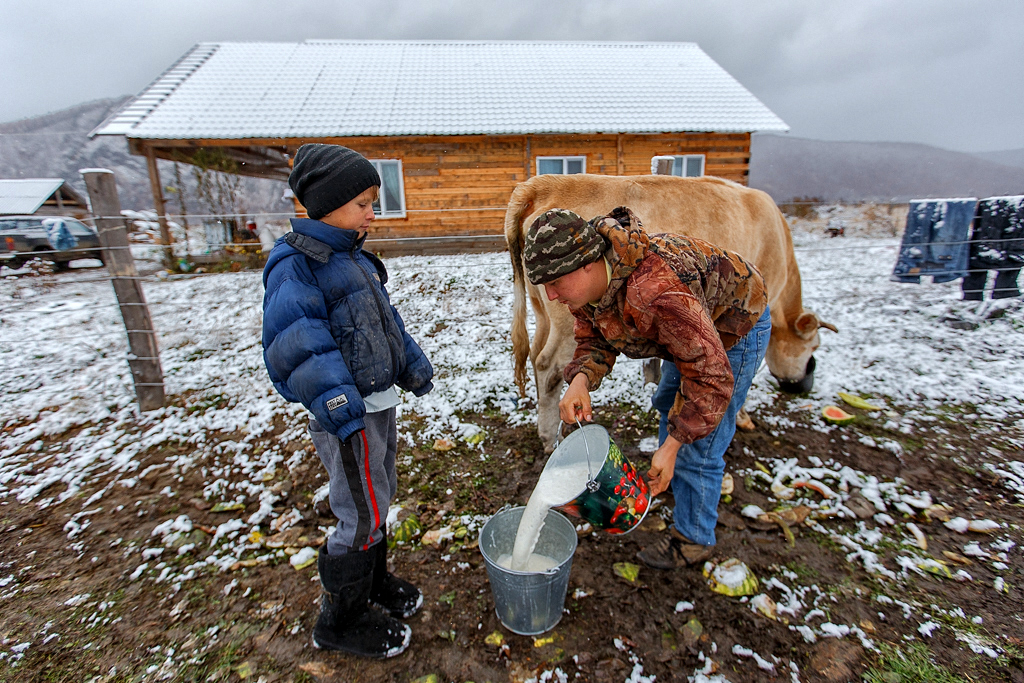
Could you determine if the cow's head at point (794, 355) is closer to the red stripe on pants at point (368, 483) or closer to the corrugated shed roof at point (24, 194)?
the red stripe on pants at point (368, 483)

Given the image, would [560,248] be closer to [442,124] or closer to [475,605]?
[475,605]

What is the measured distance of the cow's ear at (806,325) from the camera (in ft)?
12.8

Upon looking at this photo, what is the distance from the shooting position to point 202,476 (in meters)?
3.35

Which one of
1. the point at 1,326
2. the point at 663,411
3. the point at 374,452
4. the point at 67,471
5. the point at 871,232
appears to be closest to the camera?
the point at 374,452

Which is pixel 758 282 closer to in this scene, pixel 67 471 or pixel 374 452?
pixel 374 452

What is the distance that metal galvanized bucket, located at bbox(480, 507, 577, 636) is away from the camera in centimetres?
199

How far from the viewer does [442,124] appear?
10.8 meters

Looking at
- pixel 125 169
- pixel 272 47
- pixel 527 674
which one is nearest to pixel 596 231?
pixel 527 674

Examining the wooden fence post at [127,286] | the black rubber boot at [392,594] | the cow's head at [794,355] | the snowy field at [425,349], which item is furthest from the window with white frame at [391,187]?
the black rubber boot at [392,594]

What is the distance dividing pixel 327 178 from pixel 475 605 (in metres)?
2.03

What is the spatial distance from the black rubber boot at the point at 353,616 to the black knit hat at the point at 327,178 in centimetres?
139

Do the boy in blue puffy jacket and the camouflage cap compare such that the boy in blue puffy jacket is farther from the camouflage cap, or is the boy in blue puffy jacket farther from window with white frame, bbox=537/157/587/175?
window with white frame, bbox=537/157/587/175

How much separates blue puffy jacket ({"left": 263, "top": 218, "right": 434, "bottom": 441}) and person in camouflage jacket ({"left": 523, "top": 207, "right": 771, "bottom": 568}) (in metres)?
0.66

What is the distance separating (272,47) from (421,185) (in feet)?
26.6
